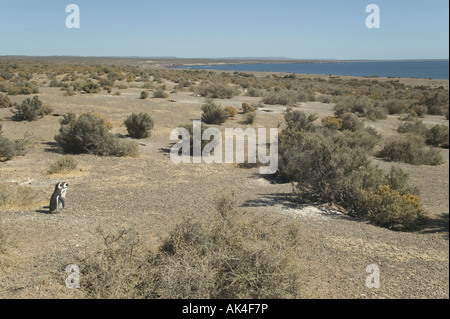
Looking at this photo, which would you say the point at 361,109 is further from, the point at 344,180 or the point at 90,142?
the point at 90,142

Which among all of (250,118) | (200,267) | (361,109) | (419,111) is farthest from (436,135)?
(200,267)

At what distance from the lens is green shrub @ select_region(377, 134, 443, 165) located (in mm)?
13040

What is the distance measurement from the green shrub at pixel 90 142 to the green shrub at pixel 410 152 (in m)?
10.2

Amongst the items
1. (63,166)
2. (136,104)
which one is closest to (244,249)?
(63,166)

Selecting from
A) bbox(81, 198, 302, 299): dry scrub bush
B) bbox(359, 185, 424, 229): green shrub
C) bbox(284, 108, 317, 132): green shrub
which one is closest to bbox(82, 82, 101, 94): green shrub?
bbox(284, 108, 317, 132): green shrub

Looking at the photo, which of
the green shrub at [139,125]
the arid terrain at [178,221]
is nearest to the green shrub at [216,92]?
the green shrub at [139,125]

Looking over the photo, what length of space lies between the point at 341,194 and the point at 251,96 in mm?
26467

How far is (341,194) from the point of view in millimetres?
8820

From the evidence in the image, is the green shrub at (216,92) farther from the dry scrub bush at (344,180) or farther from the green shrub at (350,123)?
the dry scrub bush at (344,180)

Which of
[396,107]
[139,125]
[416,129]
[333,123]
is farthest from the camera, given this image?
[396,107]

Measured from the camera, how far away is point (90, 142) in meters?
13.6

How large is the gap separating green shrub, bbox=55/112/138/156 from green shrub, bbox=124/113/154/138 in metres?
3.02

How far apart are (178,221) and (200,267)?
9.13 ft

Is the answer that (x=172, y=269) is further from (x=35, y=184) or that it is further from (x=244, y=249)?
(x=35, y=184)
